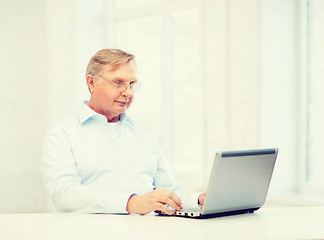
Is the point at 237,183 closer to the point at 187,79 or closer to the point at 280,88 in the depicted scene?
the point at 280,88

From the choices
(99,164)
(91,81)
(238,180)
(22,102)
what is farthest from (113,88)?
(22,102)

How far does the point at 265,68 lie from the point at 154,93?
4.57 ft

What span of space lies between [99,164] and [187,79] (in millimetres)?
1995

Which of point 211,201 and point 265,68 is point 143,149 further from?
point 265,68

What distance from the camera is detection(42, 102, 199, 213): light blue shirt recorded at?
2.14 m

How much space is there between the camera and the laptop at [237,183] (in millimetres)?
1757

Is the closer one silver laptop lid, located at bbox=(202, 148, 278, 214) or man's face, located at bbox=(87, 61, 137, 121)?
silver laptop lid, located at bbox=(202, 148, 278, 214)

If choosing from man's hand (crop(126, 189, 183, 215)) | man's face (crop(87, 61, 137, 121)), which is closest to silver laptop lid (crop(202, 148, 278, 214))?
man's hand (crop(126, 189, 183, 215))

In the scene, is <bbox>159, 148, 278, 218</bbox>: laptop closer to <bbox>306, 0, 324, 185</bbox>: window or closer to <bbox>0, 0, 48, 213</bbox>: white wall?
<bbox>306, 0, 324, 185</bbox>: window

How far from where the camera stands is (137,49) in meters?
4.66

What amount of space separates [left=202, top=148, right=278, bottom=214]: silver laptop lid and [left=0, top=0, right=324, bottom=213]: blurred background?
1319mm

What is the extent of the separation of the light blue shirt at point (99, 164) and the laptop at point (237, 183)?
34 cm

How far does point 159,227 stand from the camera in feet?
5.50

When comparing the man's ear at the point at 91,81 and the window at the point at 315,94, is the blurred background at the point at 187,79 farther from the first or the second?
the man's ear at the point at 91,81
